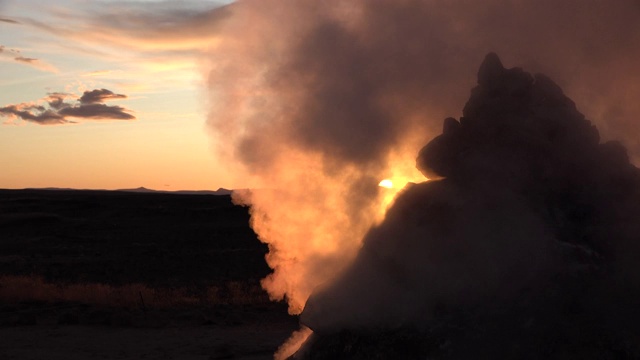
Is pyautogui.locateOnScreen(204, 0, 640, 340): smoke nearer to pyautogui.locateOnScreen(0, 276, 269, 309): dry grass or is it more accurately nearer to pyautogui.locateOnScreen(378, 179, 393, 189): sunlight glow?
pyautogui.locateOnScreen(378, 179, 393, 189): sunlight glow

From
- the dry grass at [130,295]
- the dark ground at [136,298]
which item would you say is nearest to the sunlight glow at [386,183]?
the dark ground at [136,298]

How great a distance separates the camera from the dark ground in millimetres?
16609

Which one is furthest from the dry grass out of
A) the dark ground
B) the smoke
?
the smoke

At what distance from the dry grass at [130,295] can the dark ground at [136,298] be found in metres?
0.03

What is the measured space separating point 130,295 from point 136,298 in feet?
2.15

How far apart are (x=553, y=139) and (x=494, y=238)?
4.97 feet

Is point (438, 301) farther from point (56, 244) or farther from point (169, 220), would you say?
point (169, 220)

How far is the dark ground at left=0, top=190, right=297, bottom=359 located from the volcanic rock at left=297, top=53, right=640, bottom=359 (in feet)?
20.8

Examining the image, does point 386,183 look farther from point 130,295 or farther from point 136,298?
point 130,295

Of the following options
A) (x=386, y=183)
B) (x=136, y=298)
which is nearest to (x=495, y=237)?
(x=386, y=183)

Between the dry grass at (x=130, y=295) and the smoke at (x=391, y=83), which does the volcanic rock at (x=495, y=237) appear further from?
the dry grass at (x=130, y=295)

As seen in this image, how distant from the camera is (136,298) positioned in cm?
2186

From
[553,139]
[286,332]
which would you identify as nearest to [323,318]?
[553,139]

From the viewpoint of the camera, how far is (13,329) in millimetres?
18266
